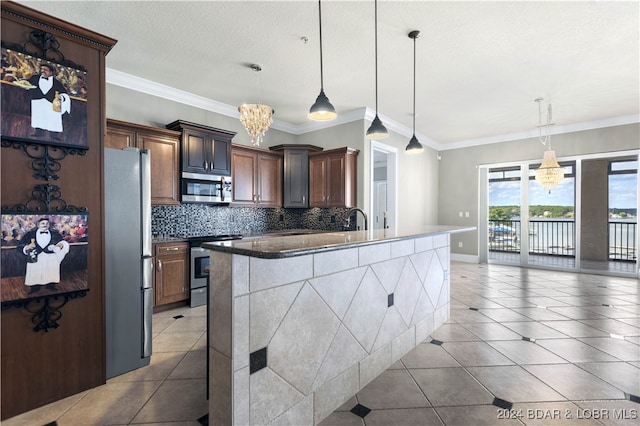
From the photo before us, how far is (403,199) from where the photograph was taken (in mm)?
6184

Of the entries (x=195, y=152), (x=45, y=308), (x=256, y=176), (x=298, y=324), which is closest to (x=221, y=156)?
(x=195, y=152)

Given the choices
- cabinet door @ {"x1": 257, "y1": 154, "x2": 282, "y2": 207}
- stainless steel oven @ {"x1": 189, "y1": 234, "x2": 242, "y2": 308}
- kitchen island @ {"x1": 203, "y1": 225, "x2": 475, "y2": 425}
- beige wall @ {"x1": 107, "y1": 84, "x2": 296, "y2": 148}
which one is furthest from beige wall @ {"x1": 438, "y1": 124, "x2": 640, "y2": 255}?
stainless steel oven @ {"x1": 189, "y1": 234, "x2": 242, "y2": 308}

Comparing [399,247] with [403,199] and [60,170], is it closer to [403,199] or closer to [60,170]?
[60,170]

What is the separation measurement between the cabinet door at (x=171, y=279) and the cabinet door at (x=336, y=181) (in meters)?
2.39

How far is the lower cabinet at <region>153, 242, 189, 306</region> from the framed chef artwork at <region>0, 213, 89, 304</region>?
1643 mm

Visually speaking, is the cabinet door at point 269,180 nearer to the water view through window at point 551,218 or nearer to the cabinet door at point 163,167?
the cabinet door at point 163,167

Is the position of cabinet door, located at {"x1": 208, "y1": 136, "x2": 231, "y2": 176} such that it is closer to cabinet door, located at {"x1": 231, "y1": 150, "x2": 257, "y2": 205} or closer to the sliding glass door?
cabinet door, located at {"x1": 231, "y1": 150, "x2": 257, "y2": 205}

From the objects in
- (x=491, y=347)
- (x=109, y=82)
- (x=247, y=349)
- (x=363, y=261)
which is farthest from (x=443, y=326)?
(x=109, y=82)

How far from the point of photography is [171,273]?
369 cm

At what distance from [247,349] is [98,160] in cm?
166

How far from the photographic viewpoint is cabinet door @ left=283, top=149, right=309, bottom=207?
5297 millimetres

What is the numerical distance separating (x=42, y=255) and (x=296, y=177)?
3.83 metres

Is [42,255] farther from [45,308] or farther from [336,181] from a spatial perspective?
[336,181]

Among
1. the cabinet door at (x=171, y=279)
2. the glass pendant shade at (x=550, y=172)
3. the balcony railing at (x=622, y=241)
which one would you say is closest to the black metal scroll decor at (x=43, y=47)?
the cabinet door at (x=171, y=279)
